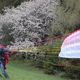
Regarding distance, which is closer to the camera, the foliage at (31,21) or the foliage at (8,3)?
the foliage at (31,21)

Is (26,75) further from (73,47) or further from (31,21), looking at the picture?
(73,47)

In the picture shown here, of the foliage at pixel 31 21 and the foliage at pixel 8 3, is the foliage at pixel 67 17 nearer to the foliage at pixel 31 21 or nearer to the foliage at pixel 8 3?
the foliage at pixel 31 21

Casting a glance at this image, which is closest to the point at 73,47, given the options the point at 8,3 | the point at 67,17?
the point at 67,17

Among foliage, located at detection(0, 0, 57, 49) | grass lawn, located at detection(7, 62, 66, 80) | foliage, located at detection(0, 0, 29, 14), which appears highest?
foliage, located at detection(0, 0, 29, 14)

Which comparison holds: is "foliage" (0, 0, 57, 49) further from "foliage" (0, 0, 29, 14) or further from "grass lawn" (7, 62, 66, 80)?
"foliage" (0, 0, 29, 14)

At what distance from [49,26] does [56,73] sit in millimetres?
6298

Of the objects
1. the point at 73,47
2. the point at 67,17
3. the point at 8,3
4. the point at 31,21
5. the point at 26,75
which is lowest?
the point at 26,75

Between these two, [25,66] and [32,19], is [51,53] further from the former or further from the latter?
[32,19]

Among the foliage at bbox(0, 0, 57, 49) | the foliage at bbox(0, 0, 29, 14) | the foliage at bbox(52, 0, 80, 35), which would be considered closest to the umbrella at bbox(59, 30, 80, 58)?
the foliage at bbox(52, 0, 80, 35)

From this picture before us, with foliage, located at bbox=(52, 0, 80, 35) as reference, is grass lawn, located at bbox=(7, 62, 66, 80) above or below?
below

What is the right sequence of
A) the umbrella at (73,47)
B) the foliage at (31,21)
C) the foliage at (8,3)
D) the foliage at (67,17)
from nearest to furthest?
1. the umbrella at (73,47)
2. the foliage at (67,17)
3. the foliage at (31,21)
4. the foliage at (8,3)

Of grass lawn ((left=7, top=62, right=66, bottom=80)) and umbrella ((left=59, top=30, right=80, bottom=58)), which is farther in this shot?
grass lawn ((left=7, top=62, right=66, bottom=80))

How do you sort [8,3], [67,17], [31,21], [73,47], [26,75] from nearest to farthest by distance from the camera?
[73,47]
[26,75]
[67,17]
[31,21]
[8,3]

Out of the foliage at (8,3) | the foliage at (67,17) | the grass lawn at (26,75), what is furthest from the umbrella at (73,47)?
the foliage at (8,3)
